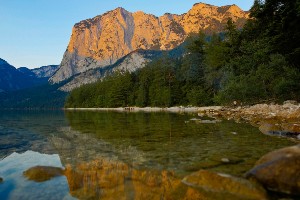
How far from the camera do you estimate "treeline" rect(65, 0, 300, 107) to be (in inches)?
1271

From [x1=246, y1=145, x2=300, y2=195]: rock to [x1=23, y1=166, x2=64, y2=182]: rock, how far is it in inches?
240

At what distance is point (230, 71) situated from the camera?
5381cm

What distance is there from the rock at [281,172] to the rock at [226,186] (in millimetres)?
456

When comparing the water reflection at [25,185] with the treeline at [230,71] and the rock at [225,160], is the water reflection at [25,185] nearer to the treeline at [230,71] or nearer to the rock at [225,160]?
the rock at [225,160]

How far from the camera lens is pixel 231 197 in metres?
6.41

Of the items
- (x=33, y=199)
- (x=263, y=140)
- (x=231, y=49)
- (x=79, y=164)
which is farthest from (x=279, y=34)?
(x=33, y=199)

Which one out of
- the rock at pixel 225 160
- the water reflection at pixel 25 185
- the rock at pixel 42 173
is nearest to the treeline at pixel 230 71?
the rock at pixel 225 160

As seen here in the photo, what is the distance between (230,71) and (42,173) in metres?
49.5

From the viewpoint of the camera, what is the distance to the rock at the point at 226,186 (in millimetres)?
6469

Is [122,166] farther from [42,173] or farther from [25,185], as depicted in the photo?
[25,185]

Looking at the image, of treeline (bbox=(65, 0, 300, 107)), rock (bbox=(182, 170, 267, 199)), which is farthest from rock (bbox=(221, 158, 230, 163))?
treeline (bbox=(65, 0, 300, 107))

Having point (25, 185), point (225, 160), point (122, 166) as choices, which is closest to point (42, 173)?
point (25, 185)

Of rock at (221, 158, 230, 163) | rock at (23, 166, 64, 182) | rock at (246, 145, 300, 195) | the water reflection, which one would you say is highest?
rock at (246, 145, 300, 195)

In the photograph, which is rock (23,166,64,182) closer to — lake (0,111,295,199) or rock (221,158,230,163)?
lake (0,111,295,199)
